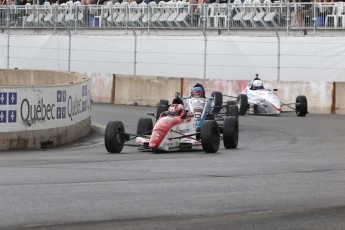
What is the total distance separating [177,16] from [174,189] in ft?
86.6

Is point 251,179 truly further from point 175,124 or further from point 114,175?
point 175,124

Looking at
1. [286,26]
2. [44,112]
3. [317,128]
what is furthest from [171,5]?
[44,112]

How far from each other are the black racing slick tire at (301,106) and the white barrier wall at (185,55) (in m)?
2.51

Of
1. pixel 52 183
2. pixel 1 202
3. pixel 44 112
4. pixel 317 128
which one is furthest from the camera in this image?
pixel 317 128

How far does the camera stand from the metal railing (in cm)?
3516

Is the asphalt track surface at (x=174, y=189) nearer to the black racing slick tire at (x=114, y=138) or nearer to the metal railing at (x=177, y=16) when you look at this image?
the black racing slick tire at (x=114, y=138)

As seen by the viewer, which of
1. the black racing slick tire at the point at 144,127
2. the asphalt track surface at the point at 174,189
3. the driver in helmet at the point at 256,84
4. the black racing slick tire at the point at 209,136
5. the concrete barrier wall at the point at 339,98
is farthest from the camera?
the concrete barrier wall at the point at 339,98

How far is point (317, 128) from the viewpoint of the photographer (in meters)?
27.4

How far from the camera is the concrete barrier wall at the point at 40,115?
20.5 m

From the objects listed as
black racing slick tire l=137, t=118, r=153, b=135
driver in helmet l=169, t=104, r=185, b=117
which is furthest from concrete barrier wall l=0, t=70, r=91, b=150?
driver in helmet l=169, t=104, r=185, b=117

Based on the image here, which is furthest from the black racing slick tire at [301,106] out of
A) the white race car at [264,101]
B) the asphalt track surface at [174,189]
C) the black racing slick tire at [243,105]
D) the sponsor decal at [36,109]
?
the asphalt track surface at [174,189]

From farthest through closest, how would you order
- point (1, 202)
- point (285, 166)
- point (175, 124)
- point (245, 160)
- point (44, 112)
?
point (44, 112) < point (175, 124) < point (245, 160) < point (285, 166) < point (1, 202)

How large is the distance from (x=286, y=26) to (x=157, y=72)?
5002mm

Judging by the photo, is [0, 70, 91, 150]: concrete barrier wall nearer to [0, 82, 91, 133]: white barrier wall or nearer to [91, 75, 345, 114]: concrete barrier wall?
[0, 82, 91, 133]: white barrier wall
